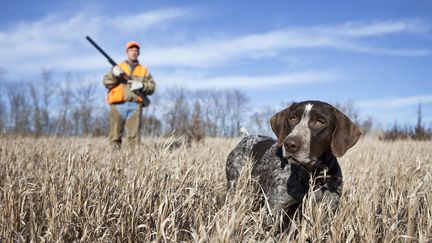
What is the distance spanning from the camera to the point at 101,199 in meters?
3.10

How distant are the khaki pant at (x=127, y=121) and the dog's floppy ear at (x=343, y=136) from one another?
234 inches

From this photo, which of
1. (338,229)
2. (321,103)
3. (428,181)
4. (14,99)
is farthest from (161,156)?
(14,99)

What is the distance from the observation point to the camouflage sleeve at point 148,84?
29.5 feet

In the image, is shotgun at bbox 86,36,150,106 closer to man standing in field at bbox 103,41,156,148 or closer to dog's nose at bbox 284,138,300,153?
man standing in field at bbox 103,41,156,148

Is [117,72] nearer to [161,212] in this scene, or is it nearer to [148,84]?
[148,84]

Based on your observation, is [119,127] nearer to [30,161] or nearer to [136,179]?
[30,161]

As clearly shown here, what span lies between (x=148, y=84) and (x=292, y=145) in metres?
6.18

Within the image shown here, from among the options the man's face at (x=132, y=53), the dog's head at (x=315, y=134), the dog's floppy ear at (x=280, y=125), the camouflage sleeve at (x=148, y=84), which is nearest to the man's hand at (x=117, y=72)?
the man's face at (x=132, y=53)

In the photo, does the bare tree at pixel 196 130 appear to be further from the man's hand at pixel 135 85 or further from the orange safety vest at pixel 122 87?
the man's hand at pixel 135 85

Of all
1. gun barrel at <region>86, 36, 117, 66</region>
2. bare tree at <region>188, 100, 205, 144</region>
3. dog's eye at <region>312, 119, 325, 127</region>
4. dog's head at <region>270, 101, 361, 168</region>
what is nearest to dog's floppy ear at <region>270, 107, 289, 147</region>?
dog's head at <region>270, 101, 361, 168</region>

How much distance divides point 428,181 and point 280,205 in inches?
68.6

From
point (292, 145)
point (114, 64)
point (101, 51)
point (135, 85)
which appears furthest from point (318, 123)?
point (101, 51)

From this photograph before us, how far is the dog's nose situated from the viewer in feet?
11.0

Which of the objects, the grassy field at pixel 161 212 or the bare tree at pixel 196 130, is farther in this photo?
the bare tree at pixel 196 130
